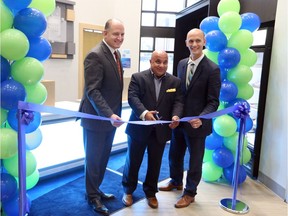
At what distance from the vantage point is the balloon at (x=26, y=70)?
6.24 ft

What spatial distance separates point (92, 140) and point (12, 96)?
0.77 m

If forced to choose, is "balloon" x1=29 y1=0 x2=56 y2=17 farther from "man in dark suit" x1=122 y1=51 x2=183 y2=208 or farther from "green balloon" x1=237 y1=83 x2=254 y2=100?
"green balloon" x1=237 y1=83 x2=254 y2=100

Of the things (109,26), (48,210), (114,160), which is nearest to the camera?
(109,26)

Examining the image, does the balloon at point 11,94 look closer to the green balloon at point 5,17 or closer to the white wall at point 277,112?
the green balloon at point 5,17

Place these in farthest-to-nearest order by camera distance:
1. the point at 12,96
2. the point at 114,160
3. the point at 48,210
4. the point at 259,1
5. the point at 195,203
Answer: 1. the point at 114,160
2. the point at 259,1
3. the point at 195,203
4. the point at 48,210
5. the point at 12,96

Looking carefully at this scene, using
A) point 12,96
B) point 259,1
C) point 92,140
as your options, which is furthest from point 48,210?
point 259,1

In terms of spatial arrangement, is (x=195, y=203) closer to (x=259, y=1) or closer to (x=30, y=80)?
(x=30, y=80)

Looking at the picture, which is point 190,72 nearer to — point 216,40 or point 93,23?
point 216,40

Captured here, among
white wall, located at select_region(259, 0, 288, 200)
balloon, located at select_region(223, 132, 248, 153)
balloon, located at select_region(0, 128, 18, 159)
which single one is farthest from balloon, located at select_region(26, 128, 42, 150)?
white wall, located at select_region(259, 0, 288, 200)

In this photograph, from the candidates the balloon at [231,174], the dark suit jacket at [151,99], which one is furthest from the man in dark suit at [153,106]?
the balloon at [231,174]

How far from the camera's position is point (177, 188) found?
3.02 m

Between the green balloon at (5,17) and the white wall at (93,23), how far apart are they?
381 centimetres

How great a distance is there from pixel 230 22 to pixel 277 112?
1.10 metres

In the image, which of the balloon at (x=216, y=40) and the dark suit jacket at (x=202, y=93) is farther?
the balloon at (x=216, y=40)
